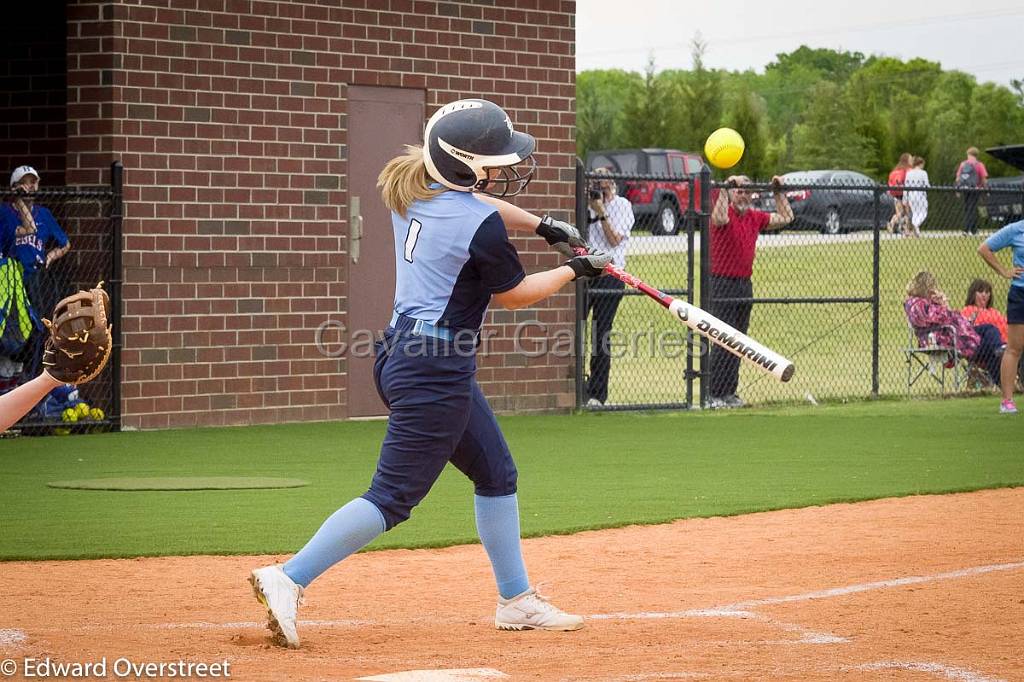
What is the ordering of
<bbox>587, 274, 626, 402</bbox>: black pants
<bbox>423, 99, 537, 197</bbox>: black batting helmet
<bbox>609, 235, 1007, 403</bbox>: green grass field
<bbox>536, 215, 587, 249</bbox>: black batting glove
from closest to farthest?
<bbox>423, 99, 537, 197</bbox>: black batting helmet
<bbox>536, 215, 587, 249</bbox>: black batting glove
<bbox>587, 274, 626, 402</bbox>: black pants
<bbox>609, 235, 1007, 403</bbox>: green grass field

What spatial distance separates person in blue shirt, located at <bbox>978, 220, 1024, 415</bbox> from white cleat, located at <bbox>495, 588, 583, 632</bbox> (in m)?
10.4

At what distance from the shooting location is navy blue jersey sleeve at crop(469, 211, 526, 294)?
6098mm

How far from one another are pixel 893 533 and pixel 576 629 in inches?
126

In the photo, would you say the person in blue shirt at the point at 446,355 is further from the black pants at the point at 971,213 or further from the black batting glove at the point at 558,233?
the black pants at the point at 971,213

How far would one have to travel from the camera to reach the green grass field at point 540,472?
9039mm

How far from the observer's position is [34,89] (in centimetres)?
1590

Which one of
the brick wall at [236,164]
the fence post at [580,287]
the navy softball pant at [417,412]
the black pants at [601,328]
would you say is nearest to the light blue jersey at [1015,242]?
the black pants at [601,328]

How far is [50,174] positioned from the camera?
631 inches

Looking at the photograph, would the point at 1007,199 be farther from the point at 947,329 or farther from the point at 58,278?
the point at 58,278

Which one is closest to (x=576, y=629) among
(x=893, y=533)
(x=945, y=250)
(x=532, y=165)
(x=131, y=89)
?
(x=532, y=165)

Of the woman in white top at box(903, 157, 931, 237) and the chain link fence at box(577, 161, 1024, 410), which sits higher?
the woman in white top at box(903, 157, 931, 237)

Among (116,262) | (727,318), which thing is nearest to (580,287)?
(727,318)
